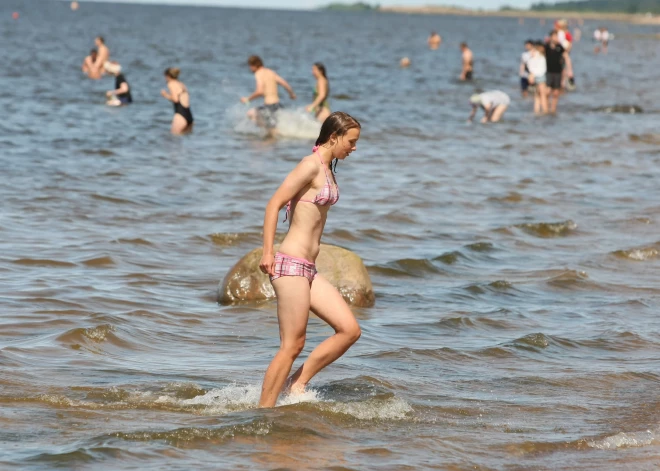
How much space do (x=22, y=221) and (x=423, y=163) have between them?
26.6 feet

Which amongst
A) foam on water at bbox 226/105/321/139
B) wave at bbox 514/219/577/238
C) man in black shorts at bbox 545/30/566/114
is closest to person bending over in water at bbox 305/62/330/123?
foam on water at bbox 226/105/321/139

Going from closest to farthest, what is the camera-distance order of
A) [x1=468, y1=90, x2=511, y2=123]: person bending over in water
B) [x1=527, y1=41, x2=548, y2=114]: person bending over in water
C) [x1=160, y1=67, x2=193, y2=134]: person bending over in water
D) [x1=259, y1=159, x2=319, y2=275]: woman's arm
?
[x1=259, y1=159, x2=319, y2=275]: woman's arm
[x1=160, y1=67, x2=193, y2=134]: person bending over in water
[x1=468, y1=90, x2=511, y2=123]: person bending over in water
[x1=527, y1=41, x2=548, y2=114]: person bending over in water

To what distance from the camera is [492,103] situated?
2384cm

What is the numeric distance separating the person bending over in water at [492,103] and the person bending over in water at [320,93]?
11.3 feet

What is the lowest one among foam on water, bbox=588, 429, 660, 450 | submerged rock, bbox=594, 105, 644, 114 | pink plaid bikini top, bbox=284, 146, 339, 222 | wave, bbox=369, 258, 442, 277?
wave, bbox=369, 258, 442, 277

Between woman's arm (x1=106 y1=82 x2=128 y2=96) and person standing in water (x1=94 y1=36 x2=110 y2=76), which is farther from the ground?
person standing in water (x1=94 y1=36 x2=110 y2=76)

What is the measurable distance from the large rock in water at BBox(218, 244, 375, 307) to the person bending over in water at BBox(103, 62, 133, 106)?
1793 cm

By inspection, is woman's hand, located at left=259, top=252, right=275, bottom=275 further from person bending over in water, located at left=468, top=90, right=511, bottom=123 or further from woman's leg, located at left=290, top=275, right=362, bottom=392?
person bending over in water, located at left=468, top=90, right=511, bottom=123

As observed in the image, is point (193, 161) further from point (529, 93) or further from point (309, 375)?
point (529, 93)

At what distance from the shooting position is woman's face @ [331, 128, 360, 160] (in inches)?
225

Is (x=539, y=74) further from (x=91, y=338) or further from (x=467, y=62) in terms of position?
(x=91, y=338)

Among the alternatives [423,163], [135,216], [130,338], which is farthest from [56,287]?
[423,163]

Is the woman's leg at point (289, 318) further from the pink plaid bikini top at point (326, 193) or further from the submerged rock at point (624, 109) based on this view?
the submerged rock at point (624, 109)

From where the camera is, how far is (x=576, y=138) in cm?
2191
